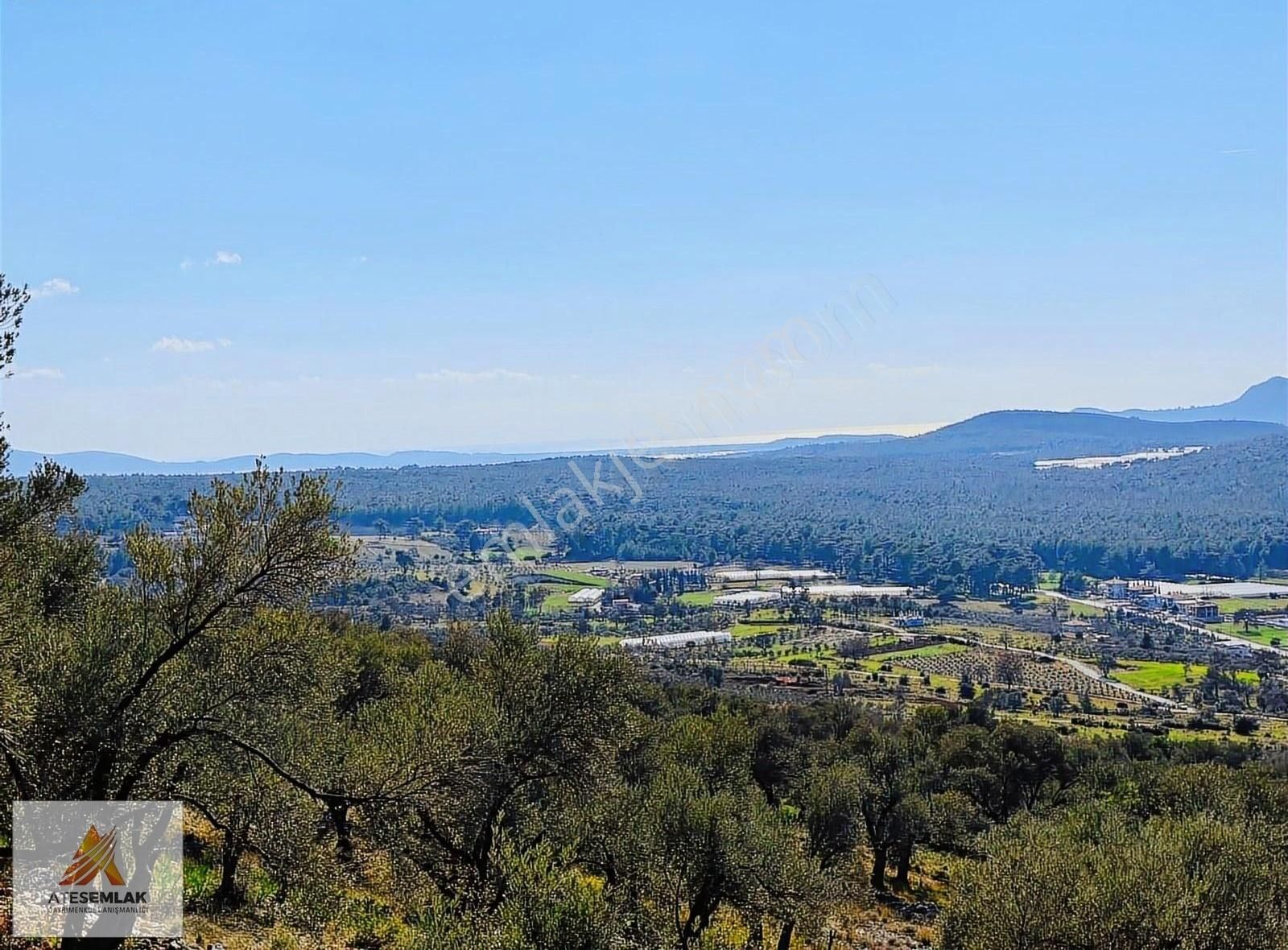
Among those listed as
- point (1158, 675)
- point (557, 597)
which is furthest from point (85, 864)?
point (557, 597)

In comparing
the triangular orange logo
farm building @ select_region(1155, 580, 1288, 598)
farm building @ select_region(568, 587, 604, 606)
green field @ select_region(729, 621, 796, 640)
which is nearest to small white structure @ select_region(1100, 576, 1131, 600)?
farm building @ select_region(1155, 580, 1288, 598)

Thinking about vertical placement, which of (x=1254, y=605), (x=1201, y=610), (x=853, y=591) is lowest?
(x=1254, y=605)

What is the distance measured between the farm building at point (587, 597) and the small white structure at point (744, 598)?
2169 centimetres

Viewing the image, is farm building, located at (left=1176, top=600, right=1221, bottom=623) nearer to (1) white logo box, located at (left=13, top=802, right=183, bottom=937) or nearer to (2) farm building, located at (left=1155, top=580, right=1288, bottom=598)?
(2) farm building, located at (left=1155, top=580, right=1288, bottom=598)

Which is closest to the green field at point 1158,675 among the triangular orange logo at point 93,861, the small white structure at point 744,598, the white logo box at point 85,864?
the small white structure at point 744,598

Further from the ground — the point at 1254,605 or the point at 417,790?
the point at 417,790

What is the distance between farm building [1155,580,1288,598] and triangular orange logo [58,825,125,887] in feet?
663

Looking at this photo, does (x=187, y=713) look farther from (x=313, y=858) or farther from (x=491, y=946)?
(x=491, y=946)

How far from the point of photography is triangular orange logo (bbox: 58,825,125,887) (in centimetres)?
1266

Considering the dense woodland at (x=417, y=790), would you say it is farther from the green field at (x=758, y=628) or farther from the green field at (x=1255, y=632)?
the green field at (x=1255, y=632)

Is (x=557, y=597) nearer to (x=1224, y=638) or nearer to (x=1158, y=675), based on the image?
(x=1158, y=675)

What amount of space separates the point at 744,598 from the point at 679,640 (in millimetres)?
47886

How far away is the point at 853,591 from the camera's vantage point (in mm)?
186875

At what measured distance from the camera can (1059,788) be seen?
145 ft
